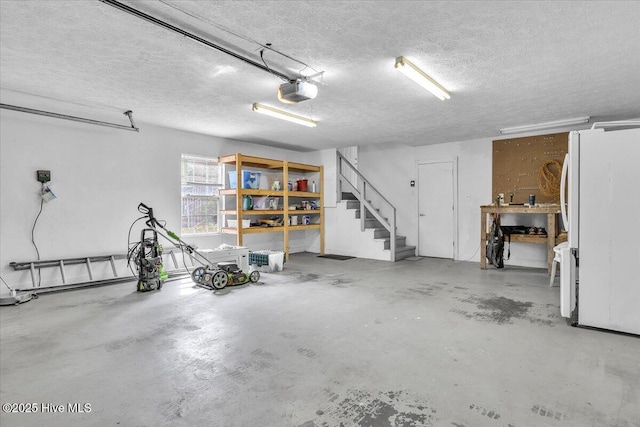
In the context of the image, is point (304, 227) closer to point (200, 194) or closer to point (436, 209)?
point (200, 194)

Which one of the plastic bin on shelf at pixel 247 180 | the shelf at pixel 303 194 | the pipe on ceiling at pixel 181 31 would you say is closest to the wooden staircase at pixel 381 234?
the shelf at pixel 303 194

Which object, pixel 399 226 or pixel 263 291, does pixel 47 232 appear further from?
pixel 399 226

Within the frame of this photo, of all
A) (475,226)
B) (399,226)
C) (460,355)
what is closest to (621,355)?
(460,355)

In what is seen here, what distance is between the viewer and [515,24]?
2762 millimetres

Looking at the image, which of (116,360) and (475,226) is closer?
(116,360)

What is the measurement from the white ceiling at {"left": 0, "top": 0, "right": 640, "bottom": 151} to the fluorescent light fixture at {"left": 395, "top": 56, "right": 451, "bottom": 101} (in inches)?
3.6

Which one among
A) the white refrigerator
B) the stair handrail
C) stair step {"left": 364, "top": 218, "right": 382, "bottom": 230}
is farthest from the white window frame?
the white refrigerator

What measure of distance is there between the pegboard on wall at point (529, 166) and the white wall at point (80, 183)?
6.31m

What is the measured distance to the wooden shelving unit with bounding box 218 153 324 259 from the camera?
6669 mm

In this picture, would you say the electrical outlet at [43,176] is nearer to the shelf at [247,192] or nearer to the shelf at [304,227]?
the shelf at [247,192]

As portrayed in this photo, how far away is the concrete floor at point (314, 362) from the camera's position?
1.96 metres

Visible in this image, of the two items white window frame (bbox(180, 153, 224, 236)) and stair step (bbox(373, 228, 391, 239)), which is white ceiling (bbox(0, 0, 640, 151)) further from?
stair step (bbox(373, 228, 391, 239))

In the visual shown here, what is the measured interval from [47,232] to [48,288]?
2.73 ft

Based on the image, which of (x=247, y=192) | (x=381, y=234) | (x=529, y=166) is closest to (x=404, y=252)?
(x=381, y=234)
